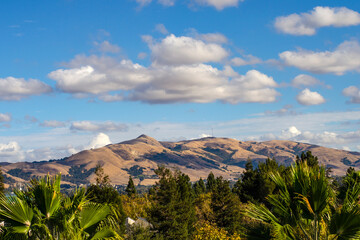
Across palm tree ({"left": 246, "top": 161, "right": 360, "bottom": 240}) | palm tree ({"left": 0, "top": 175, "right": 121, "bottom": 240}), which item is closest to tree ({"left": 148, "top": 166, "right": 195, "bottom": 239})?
palm tree ({"left": 0, "top": 175, "right": 121, "bottom": 240})

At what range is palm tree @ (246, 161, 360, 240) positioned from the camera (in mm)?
12619

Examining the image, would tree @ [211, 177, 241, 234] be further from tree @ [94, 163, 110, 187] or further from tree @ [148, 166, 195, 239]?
tree @ [94, 163, 110, 187]

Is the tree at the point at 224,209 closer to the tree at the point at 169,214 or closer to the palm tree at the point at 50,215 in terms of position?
the tree at the point at 169,214

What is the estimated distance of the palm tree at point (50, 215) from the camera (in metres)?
14.1

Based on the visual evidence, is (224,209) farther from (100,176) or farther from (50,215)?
(50,215)

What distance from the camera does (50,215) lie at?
579 inches

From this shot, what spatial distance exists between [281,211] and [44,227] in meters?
8.26

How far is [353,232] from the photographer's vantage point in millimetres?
12406

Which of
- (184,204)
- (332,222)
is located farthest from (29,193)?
(184,204)

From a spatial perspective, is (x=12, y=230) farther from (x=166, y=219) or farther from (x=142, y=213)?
(x=142, y=213)

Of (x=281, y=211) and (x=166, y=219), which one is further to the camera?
(x=166, y=219)

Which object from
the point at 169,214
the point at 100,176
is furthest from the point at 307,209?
the point at 100,176

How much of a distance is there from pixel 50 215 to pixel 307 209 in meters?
8.98

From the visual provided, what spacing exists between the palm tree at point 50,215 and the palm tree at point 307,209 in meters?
5.80
